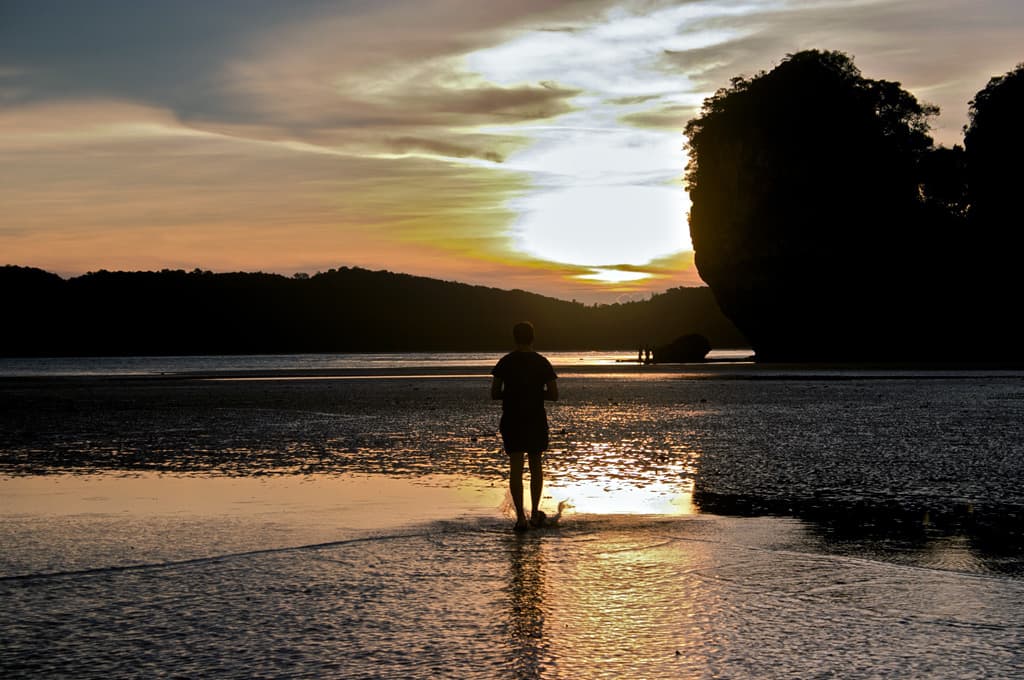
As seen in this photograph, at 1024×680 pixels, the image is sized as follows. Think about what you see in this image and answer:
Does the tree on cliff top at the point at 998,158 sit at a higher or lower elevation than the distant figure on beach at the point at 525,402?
higher

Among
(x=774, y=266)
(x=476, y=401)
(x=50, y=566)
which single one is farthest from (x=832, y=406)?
(x=774, y=266)

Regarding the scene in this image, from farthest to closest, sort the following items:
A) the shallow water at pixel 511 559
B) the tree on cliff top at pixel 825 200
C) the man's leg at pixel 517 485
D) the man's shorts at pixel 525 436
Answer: the tree on cliff top at pixel 825 200, the man's shorts at pixel 525 436, the man's leg at pixel 517 485, the shallow water at pixel 511 559

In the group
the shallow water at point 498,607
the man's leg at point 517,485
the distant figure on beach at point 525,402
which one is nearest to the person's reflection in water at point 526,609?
the shallow water at point 498,607

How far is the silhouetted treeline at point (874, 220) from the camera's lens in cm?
8150

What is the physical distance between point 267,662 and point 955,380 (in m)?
44.0

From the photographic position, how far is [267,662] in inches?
225

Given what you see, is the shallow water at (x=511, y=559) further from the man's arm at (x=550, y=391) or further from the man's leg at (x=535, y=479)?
the man's arm at (x=550, y=391)

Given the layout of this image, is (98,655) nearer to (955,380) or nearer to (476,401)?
(476,401)

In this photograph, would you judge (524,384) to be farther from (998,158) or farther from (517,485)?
(998,158)

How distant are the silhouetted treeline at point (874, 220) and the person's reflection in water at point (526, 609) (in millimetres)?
77887

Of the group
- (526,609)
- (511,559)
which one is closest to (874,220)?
(511,559)

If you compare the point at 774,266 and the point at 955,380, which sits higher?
the point at 774,266

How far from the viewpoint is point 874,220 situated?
82.1m

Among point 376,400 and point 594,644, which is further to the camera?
point 376,400
